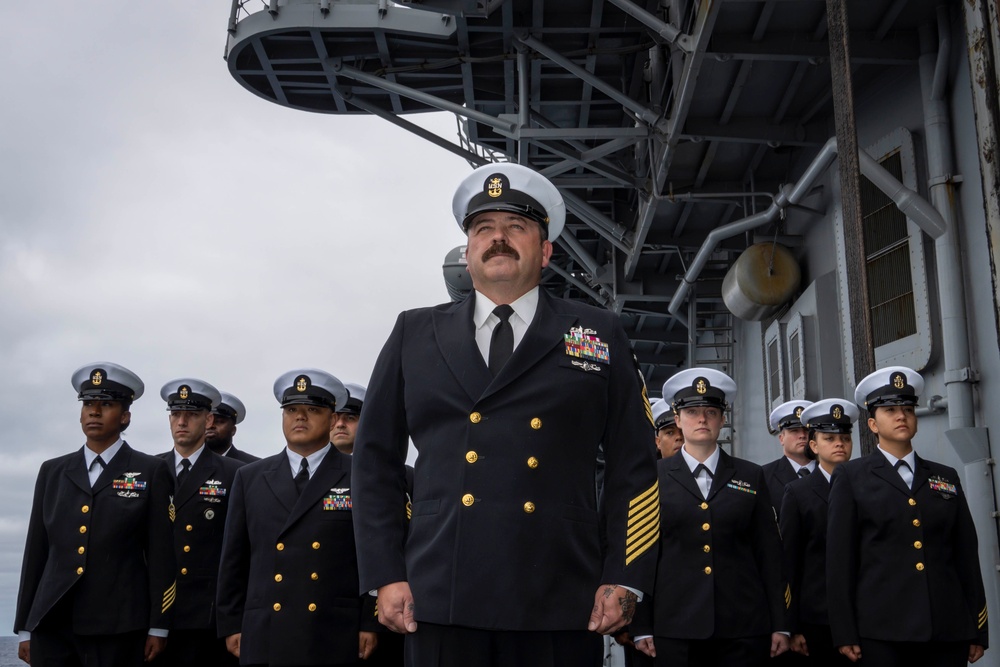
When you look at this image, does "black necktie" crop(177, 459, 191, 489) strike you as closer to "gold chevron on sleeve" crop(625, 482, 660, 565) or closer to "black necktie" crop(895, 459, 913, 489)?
"black necktie" crop(895, 459, 913, 489)

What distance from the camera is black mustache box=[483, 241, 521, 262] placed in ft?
8.82

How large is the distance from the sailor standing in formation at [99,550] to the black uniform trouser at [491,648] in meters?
3.01

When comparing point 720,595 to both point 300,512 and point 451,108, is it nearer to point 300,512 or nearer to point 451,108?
point 300,512

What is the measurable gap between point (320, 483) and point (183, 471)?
1.63 meters

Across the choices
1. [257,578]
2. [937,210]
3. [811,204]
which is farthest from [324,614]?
[811,204]

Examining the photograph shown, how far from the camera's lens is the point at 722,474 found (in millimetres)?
5035

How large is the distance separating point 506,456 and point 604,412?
0.33 metres

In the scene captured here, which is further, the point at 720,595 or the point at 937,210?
the point at 937,210

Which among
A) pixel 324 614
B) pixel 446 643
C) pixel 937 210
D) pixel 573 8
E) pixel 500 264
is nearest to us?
pixel 446 643

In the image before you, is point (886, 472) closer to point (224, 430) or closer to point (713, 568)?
point (713, 568)

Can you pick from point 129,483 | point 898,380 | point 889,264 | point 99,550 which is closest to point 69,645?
point 99,550

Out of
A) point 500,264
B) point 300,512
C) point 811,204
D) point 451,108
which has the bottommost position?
point 300,512

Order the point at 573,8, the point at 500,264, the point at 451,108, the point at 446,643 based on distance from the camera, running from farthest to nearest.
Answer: the point at 451,108
the point at 573,8
the point at 500,264
the point at 446,643

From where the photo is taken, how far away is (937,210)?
7.33 meters
